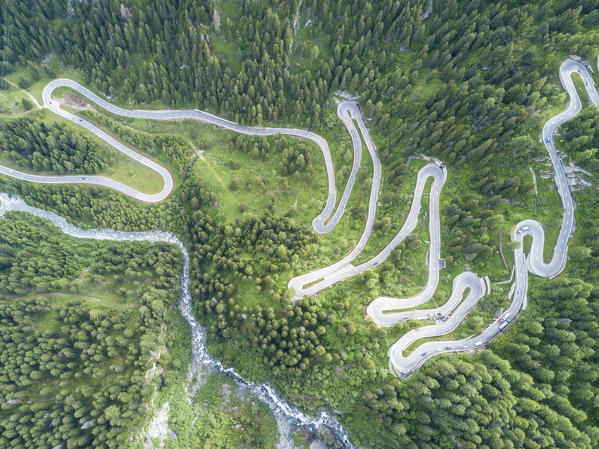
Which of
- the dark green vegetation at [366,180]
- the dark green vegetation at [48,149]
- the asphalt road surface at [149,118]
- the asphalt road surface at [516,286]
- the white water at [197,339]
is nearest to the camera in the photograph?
the dark green vegetation at [366,180]

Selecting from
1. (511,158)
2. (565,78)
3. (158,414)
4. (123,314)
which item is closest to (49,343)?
(123,314)

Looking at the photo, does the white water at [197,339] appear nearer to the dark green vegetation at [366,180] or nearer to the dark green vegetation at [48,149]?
the dark green vegetation at [366,180]

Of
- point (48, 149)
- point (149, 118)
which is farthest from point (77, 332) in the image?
point (149, 118)

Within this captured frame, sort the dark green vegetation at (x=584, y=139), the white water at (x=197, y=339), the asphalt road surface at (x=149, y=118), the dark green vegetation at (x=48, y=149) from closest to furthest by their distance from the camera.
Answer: the dark green vegetation at (x=584, y=139) < the white water at (x=197, y=339) < the dark green vegetation at (x=48, y=149) < the asphalt road surface at (x=149, y=118)

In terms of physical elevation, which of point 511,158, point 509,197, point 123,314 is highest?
point 511,158

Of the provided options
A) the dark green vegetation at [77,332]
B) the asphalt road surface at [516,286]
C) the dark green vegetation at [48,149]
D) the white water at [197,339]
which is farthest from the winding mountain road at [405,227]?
the dark green vegetation at [77,332]

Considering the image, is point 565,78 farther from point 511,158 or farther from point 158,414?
point 158,414
